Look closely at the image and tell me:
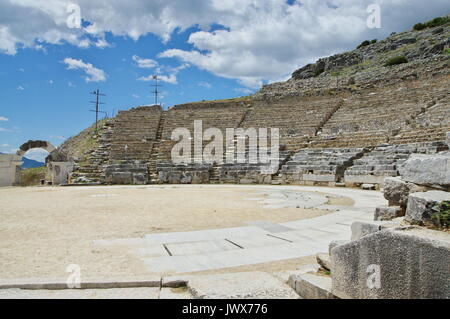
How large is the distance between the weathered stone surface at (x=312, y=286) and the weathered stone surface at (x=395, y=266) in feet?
0.27

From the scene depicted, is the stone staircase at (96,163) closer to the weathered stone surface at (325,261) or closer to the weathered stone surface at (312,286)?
the weathered stone surface at (325,261)

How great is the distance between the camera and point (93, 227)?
5.68 meters

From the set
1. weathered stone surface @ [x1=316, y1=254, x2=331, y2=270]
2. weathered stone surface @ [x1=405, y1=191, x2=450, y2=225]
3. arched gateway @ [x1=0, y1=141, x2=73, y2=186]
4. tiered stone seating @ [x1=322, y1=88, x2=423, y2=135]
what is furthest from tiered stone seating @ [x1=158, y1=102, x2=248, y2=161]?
weathered stone surface @ [x1=405, y1=191, x2=450, y2=225]

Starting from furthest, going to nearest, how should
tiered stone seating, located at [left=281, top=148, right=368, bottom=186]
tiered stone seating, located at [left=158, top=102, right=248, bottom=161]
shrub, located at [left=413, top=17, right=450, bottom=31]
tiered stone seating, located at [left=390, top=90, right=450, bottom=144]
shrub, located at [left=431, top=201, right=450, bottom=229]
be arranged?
shrub, located at [left=413, top=17, right=450, bottom=31] → tiered stone seating, located at [left=158, top=102, right=248, bottom=161] → tiered stone seating, located at [left=281, top=148, right=368, bottom=186] → tiered stone seating, located at [left=390, top=90, right=450, bottom=144] → shrub, located at [left=431, top=201, right=450, bottom=229]

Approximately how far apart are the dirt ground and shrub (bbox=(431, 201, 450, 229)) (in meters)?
1.71

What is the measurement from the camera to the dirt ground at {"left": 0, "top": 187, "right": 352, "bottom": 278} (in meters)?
3.53

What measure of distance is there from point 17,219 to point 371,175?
12426 millimetres

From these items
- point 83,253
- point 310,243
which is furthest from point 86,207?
point 310,243

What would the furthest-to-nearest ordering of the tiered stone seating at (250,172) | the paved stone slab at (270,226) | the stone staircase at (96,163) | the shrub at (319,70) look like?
the shrub at (319,70) → the stone staircase at (96,163) → the tiered stone seating at (250,172) → the paved stone slab at (270,226)

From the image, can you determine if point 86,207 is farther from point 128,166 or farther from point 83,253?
point 128,166

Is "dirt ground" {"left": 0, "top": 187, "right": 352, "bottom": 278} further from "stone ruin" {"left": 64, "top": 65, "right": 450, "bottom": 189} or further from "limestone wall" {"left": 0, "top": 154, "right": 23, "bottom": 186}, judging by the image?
"limestone wall" {"left": 0, "top": 154, "right": 23, "bottom": 186}

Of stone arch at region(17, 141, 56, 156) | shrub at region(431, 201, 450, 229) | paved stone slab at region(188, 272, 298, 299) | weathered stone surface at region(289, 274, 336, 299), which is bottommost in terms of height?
paved stone slab at region(188, 272, 298, 299)

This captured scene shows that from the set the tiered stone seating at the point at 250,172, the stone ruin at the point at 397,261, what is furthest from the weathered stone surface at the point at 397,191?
the tiered stone seating at the point at 250,172

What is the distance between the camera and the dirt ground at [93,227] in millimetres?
3529
